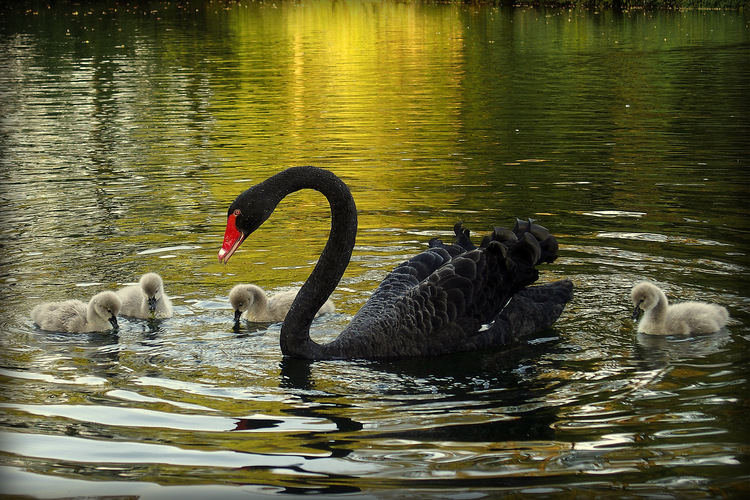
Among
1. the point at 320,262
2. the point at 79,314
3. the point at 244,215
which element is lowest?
the point at 79,314

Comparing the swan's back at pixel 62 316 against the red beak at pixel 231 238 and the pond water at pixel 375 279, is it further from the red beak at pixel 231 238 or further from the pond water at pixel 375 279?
the red beak at pixel 231 238

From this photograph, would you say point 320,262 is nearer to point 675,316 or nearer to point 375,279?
point 375,279

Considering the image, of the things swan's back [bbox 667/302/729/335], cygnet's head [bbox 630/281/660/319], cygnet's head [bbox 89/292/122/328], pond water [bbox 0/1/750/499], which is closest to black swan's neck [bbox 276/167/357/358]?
pond water [bbox 0/1/750/499]

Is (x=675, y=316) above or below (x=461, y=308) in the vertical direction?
below

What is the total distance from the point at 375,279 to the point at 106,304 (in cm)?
194

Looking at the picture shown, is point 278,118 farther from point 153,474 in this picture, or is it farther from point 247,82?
point 153,474

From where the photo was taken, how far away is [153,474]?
12.8ft

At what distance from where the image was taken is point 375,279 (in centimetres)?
694

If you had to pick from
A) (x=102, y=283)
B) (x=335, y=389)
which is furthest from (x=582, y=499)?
(x=102, y=283)

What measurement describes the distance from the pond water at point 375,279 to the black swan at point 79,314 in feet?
0.33

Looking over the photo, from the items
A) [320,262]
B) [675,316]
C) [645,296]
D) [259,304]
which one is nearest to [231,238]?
[320,262]

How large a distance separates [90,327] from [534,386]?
276 centimetres

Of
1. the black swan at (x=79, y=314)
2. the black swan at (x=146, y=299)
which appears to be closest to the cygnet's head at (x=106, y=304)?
the black swan at (x=79, y=314)

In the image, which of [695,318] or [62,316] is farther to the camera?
[62,316]
